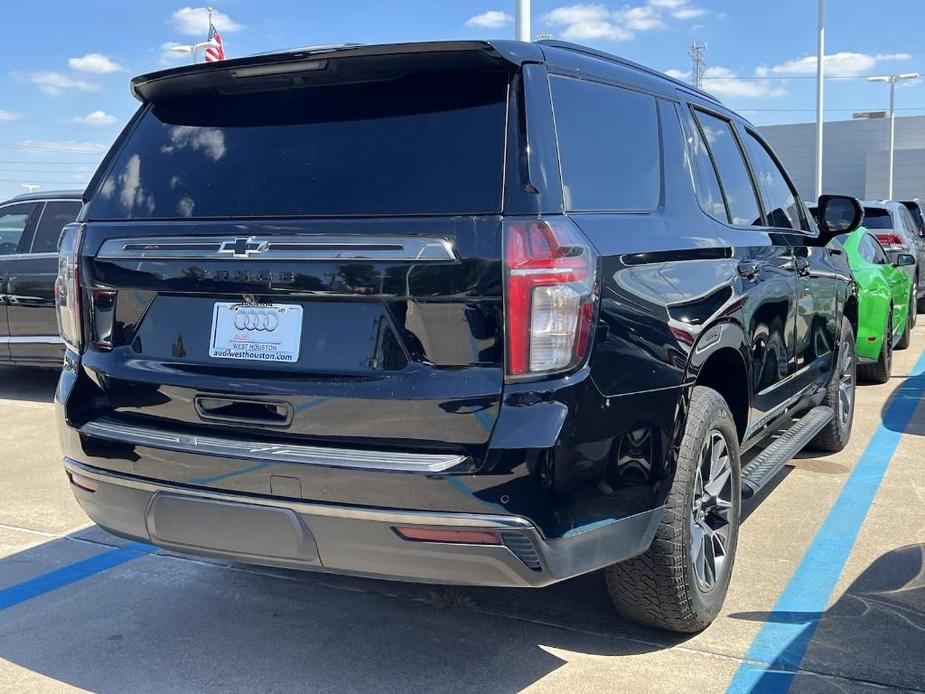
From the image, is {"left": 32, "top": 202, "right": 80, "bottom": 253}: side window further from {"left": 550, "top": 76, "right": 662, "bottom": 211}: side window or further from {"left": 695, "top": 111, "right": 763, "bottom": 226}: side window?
{"left": 550, "top": 76, "right": 662, "bottom": 211}: side window

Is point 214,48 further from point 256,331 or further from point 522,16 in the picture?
point 256,331

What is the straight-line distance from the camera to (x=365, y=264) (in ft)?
8.43

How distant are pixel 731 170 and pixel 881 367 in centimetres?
478

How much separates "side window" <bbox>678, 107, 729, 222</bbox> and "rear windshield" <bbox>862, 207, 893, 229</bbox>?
8902 millimetres

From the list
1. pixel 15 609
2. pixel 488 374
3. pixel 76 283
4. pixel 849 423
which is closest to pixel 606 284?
pixel 488 374

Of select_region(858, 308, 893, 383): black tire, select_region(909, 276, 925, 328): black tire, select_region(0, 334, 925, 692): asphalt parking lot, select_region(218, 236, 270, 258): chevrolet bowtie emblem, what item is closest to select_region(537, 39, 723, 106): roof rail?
→ select_region(218, 236, 270, 258): chevrolet bowtie emblem

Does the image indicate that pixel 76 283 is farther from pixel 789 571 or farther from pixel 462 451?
pixel 789 571

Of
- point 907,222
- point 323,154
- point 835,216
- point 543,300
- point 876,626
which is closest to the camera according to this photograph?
point 543,300

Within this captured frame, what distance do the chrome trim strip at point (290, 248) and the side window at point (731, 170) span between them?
1877mm

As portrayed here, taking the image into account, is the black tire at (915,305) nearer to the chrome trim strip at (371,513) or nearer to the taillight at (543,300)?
the taillight at (543,300)

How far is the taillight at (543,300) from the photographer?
246 cm

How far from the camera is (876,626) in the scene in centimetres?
333

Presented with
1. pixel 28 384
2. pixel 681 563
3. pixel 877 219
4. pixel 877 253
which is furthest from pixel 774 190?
pixel 877 219

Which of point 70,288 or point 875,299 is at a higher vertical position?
point 70,288
